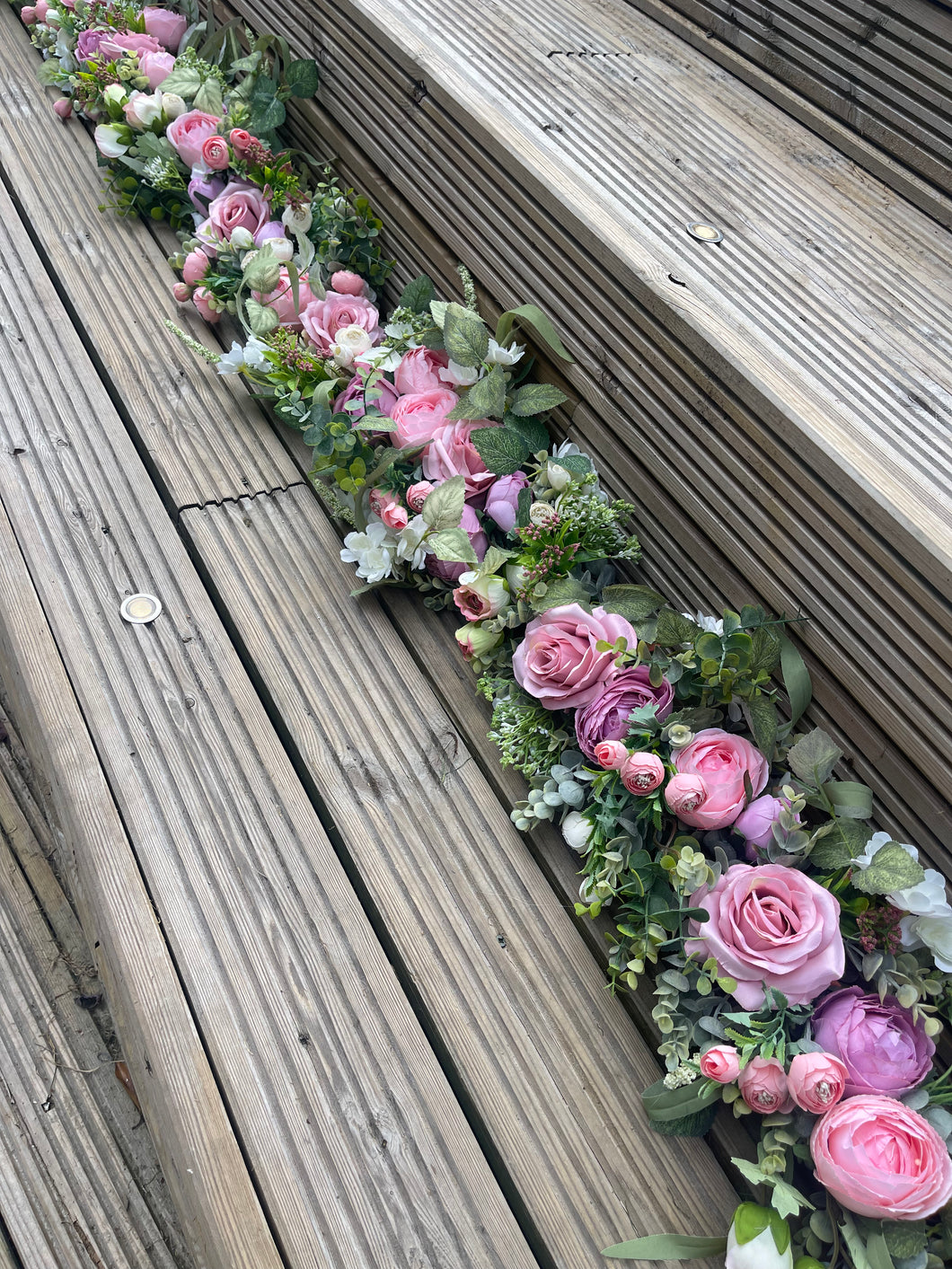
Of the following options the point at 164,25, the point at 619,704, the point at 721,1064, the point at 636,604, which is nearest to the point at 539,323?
the point at 636,604

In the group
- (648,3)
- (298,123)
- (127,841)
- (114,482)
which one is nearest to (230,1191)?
(127,841)

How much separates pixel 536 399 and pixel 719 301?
0.77 ft

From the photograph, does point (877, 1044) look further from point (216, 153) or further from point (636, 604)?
point (216, 153)

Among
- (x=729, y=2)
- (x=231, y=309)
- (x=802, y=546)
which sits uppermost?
(x=729, y=2)

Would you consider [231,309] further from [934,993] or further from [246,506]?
[934,993]

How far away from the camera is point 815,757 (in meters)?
0.83

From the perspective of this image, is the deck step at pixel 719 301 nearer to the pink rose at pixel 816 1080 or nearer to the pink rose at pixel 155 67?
the pink rose at pixel 816 1080

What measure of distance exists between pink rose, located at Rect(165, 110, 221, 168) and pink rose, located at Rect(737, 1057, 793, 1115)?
1.47 meters

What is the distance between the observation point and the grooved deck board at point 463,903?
0.83 metres

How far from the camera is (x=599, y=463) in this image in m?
1.09

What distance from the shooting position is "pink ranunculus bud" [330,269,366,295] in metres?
1.32

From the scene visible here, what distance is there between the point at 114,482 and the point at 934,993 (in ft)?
3.60

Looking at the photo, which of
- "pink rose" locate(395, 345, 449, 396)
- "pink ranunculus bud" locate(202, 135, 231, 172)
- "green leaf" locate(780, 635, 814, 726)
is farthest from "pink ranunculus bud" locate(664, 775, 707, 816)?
"pink ranunculus bud" locate(202, 135, 231, 172)

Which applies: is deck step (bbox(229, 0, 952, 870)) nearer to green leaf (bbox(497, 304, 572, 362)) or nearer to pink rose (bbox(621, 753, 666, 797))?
green leaf (bbox(497, 304, 572, 362))
